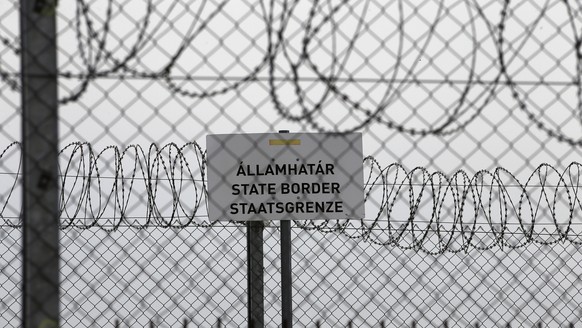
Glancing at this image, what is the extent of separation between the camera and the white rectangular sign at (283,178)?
5.83 m

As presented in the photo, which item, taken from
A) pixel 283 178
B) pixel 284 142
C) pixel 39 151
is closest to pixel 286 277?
pixel 283 178

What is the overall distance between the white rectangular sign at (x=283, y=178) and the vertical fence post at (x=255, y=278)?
143 mm

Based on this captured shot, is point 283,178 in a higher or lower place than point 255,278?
higher

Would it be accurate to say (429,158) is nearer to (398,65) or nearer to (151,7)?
(398,65)

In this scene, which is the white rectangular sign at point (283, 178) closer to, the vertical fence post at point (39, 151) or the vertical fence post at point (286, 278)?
the vertical fence post at point (286, 278)

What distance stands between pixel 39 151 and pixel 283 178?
2968mm

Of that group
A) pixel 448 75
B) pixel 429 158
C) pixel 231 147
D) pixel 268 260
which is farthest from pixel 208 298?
pixel 448 75

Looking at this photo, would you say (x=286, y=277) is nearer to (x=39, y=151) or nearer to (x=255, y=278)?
(x=255, y=278)

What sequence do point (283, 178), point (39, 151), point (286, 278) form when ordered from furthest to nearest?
point (283, 178) < point (286, 278) < point (39, 151)

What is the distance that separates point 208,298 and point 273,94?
8.51ft

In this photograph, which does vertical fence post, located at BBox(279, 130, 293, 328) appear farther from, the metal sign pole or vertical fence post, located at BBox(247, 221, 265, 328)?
vertical fence post, located at BBox(247, 221, 265, 328)

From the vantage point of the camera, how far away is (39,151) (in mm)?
3018

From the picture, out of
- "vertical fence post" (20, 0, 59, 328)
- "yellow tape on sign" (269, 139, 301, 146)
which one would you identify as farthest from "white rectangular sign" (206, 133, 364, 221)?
"vertical fence post" (20, 0, 59, 328)

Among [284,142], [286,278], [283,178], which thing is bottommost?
[286,278]
